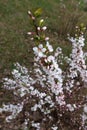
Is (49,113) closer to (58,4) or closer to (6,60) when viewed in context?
(6,60)

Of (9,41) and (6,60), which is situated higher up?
(9,41)

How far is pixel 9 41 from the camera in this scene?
858cm

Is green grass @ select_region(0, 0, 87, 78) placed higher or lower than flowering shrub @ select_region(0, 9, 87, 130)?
higher

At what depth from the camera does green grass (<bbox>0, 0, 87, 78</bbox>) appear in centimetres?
804

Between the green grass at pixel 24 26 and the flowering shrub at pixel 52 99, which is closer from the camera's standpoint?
the flowering shrub at pixel 52 99

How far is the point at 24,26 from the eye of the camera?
31.3ft

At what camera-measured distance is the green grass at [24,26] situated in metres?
8.04

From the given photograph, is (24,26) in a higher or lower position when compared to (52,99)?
higher

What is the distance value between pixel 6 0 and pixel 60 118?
17.3ft

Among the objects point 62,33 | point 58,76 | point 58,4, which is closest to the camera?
point 58,76

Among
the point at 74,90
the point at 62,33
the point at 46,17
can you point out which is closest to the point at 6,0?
the point at 46,17

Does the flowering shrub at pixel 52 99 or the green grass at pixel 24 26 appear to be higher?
the green grass at pixel 24 26

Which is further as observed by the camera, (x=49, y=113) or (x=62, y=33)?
(x=62, y=33)

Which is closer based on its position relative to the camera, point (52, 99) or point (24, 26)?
point (52, 99)
